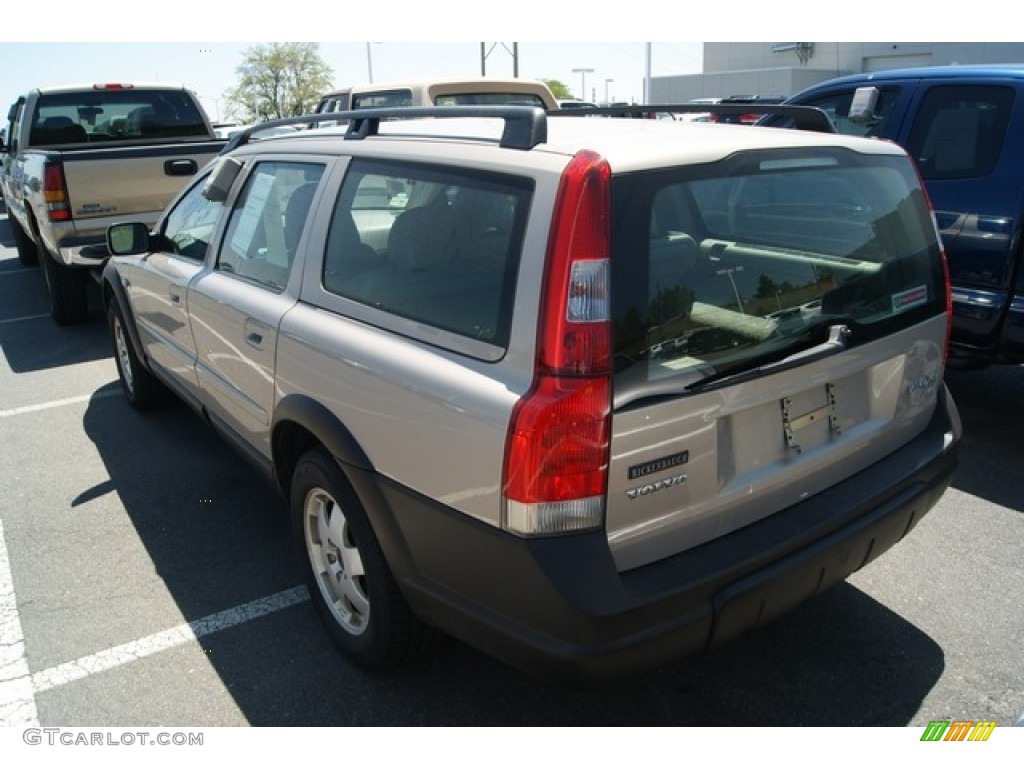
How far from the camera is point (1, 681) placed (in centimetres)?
282

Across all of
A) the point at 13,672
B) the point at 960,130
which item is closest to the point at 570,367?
the point at 13,672

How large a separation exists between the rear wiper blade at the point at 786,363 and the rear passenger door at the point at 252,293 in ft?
4.99

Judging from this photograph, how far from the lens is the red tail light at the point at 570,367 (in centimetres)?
196

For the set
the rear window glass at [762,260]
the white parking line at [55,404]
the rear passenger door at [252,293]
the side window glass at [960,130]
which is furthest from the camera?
the white parking line at [55,404]

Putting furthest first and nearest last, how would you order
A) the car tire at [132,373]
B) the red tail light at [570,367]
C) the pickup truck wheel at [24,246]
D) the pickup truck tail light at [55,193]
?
the pickup truck wheel at [24,246]
the pickup truck tail light at [55,193]
the car tire at [132,373]
the red tail light at [570,367]

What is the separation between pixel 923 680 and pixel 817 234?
4.80 feet

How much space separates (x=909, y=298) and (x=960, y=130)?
2582 millimetres

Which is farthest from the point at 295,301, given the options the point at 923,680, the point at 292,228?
the point at 923,680

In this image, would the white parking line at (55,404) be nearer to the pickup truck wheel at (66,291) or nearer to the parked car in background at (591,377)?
the pickup truck wheel at (66,291)

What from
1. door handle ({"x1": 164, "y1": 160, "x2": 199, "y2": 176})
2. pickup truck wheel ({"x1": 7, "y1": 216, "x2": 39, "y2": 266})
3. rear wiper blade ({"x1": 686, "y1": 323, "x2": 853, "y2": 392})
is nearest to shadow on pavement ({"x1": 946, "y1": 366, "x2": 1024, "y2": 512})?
rear wiper blade ({"x1": 686, "y1": 323, "x2": 853, "y2": 392})

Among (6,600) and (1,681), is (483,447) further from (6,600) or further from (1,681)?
(6,600)

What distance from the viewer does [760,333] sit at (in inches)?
91.4

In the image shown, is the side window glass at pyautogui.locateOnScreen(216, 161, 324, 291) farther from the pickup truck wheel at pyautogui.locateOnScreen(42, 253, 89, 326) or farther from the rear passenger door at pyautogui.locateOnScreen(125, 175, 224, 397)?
the pickup truck wheel at pyautogui.locateOnScreen(42, 253, 89, 326)

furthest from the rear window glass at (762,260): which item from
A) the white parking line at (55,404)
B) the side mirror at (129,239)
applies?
the white parking line at (55,404)
